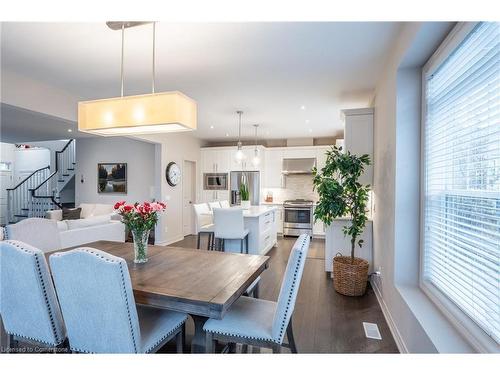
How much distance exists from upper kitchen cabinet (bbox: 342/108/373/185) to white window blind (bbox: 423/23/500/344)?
4.87ft

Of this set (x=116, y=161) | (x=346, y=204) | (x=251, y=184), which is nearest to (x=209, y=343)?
(x=346, y=204)

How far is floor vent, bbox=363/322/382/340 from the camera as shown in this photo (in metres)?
2.26

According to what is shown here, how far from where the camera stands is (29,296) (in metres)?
1.52

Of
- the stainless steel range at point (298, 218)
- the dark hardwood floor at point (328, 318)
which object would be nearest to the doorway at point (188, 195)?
the stainless steel range at point (298, 218)

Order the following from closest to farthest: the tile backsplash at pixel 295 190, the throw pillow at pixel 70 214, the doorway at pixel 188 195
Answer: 1. the throw pillow at pixel 70 214
2. the doorway at pixel 188 195
3. the tile backsplash at pixel 295 190

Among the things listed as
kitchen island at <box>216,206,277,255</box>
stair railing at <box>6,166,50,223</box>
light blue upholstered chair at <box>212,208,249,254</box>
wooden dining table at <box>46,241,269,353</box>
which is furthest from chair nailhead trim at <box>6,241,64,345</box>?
stair railing at <box>6,166,50,223</box>

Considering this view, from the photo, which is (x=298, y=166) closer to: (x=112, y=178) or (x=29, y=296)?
(x=112, y=178)

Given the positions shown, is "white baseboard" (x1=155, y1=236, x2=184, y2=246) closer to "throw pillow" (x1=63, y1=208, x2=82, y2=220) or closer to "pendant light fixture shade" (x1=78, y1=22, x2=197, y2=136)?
"throw pillow" (x1=63, y1=208, x2=82, y2=220)

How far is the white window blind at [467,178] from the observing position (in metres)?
1.29

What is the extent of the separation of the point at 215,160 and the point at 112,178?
2680 mm

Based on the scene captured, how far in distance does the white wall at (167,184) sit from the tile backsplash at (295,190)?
90.4 inches

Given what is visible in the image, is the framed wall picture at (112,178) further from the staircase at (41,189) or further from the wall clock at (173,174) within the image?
the staircase at (41,189)
